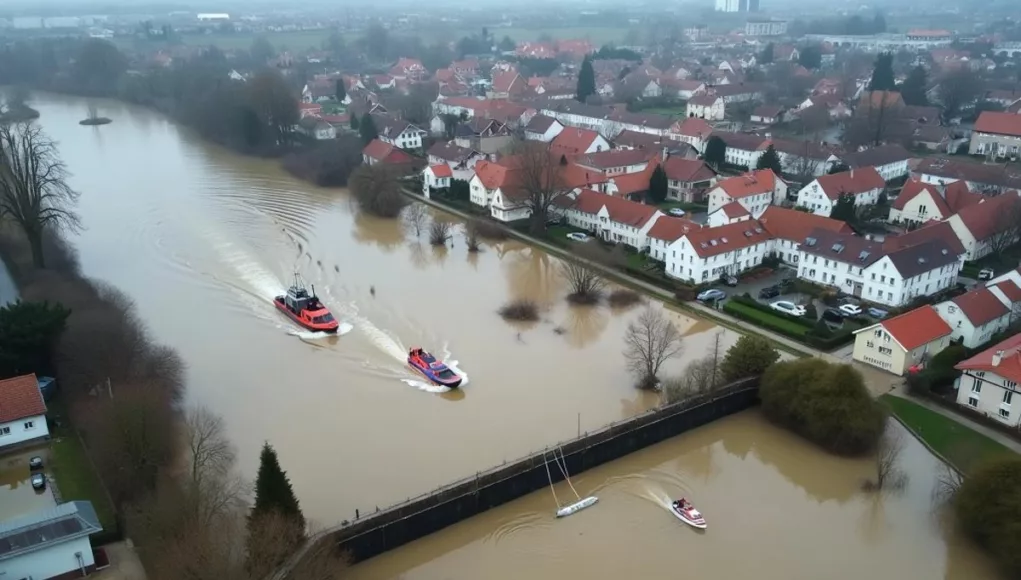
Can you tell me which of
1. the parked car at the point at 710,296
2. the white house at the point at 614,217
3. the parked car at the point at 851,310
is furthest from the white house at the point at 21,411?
the parked car at the point at 851,310

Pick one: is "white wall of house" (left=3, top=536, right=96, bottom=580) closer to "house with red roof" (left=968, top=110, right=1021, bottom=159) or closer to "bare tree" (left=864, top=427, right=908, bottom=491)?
"bare tree" (left=864, top=427, right=908, bottom=491)

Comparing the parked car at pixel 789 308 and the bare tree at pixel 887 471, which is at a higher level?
the parked car at pixel 789 308

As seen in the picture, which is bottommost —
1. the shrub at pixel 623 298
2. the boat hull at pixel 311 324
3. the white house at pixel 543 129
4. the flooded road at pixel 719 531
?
the flooded road at pixel 719 531

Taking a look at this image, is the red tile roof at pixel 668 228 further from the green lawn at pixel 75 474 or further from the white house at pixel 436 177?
the green lawn at pixel 75 474

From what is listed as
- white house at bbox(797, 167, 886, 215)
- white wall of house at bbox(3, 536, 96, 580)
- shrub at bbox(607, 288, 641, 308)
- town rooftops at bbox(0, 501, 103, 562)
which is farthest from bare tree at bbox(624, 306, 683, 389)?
white house at bbox(797, 167, 886, 215)

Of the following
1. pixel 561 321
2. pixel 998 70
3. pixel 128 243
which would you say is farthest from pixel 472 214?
pixel 998 70

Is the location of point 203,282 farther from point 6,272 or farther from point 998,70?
point 998,70

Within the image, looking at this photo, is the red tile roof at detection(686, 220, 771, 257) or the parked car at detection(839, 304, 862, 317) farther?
the red tile roof at detection(686, 220, 771, 257)
